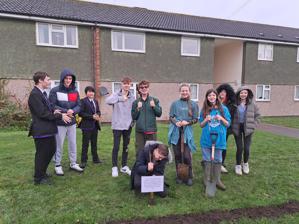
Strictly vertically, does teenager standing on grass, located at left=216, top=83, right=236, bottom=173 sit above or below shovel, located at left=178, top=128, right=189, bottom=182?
above

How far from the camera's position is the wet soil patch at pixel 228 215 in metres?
3.20

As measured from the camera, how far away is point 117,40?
13531 millimetres

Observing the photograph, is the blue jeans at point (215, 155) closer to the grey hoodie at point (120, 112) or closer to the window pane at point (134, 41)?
the grey hoodie at point (120, 112)

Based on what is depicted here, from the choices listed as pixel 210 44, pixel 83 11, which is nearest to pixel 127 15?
pixel 83 11

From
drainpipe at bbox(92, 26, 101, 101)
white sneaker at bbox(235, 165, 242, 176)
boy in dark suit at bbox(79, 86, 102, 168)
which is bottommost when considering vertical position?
white sneaker at bbox(235, 165, 242, 176)

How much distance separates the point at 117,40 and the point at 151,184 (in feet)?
37.1

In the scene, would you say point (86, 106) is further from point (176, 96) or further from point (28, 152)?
point (176, 96)

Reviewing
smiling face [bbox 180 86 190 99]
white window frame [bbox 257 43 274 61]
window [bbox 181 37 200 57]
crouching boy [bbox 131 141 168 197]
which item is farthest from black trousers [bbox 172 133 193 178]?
white window frame [bbox 257 43 274 61]

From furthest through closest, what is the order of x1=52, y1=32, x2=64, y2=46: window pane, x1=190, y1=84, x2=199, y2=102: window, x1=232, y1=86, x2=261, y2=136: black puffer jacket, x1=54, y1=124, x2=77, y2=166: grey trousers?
1. x1=190, y1=84, x2=199, y2=102: window
2. x1=52, y1=32, x2=64, y2=46: window pane
3. x1=232, y1=86, x2=261, y2=136: black puffer jacket
4. x1=54, y1=124, x2=77, y2=166: grey trousers

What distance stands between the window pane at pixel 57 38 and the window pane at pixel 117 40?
8.72ft

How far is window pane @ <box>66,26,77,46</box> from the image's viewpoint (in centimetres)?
1257

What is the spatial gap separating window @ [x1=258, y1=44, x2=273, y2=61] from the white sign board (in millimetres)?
16464

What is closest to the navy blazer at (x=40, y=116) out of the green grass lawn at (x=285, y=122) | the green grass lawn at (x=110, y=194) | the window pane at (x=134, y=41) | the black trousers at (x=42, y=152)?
the black trousers at (x=42, y=152)

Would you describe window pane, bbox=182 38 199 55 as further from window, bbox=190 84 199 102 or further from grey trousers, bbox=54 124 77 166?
grey trousers, bbox=54 124 77 166
